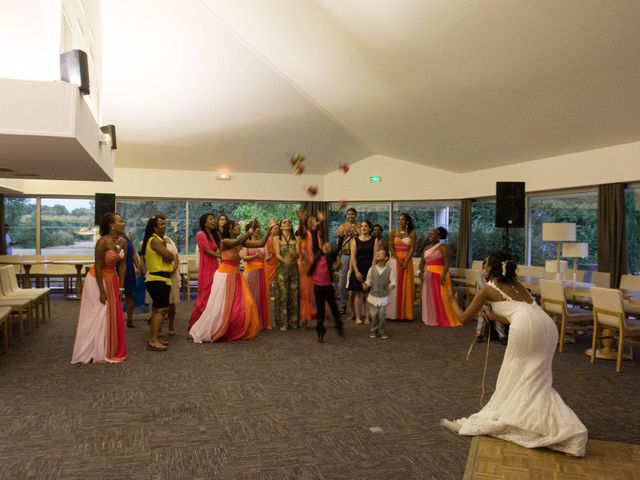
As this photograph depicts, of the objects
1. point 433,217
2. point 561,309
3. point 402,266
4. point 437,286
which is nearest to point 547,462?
point 561,309

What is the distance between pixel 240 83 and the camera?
9.48 meters

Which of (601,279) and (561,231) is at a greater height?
(561,231)

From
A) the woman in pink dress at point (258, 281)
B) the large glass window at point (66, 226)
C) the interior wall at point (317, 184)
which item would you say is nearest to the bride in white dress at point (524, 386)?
the woman in pink dress at point (258, 281)

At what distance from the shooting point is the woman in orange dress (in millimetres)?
9039

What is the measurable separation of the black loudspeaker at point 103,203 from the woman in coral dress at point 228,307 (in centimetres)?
550

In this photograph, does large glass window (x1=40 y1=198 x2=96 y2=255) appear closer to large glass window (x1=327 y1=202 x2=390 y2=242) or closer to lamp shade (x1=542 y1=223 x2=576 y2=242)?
A: large glass window (x1=327 y1=202 x2=390 y2=242)

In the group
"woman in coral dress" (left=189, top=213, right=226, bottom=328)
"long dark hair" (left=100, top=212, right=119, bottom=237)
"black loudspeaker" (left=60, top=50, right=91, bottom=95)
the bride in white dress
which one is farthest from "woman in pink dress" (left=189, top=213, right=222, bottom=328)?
the bride in white dress

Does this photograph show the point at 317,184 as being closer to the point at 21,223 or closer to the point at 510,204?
the point at 510,204

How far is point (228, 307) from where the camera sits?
23.2 ft

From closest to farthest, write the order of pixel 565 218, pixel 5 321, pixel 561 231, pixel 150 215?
pixel 5 321, pixel 561 231, pixel 565 218, pixel 150 215

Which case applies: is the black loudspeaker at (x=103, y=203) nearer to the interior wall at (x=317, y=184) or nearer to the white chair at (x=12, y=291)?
the interior wall at (x=317, y=184)

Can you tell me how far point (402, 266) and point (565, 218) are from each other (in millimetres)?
3257

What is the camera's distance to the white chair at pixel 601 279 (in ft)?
26.6

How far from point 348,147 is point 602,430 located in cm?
919
